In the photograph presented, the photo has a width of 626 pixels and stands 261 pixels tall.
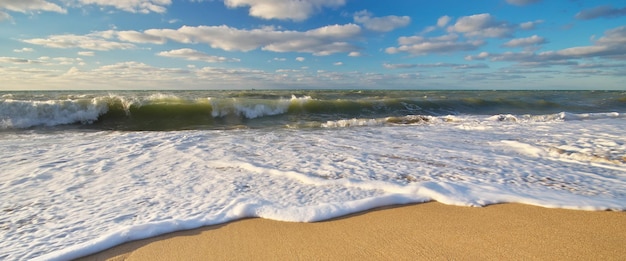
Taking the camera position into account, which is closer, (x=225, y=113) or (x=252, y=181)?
(x=252, y=181)

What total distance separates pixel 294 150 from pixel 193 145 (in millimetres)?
1894

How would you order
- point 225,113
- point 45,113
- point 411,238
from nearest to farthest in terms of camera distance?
point 411,238
point 45,113
point 225,113

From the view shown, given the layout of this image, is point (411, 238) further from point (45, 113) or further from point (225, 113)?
point (45, 113)

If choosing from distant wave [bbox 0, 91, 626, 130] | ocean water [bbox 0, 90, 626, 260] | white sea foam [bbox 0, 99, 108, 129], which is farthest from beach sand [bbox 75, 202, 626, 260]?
white sea foam [bbox 0, 99, 108, 129]

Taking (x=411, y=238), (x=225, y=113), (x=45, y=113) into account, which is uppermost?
(x=45, y=113)

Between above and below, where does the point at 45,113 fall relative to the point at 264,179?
above

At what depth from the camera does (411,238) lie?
224cm

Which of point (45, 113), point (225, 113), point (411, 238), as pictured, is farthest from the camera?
point (225, 113)

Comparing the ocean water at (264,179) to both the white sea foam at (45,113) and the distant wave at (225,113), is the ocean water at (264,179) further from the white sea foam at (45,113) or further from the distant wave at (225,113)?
the white sea foam at (45,113)

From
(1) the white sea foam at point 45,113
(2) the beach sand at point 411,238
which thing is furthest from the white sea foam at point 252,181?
(1) the white sea foam at point 45,113

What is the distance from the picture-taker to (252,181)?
360cm

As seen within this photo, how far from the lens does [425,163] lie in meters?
4.39

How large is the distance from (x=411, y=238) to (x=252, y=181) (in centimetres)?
192

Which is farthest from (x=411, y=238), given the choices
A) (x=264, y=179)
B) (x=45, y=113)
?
(x=45, y=113)
